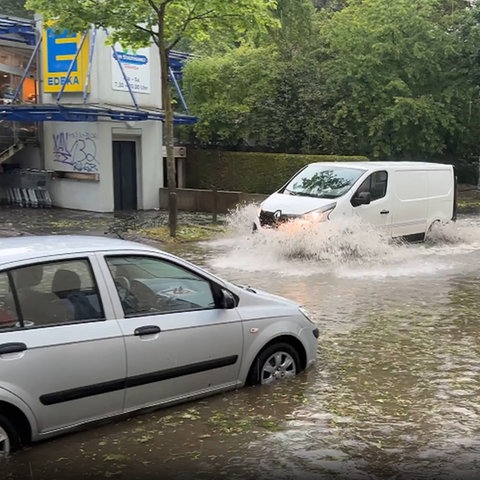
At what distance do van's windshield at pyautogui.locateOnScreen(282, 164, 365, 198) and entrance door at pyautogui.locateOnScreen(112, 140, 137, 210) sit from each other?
948cm

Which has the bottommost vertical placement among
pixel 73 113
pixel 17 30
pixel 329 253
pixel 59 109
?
pixel 329 253

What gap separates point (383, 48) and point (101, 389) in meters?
21.4

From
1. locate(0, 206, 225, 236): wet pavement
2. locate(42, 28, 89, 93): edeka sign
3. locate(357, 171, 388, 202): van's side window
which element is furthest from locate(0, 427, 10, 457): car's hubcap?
locate(42, 28, 89, 93): edeka sign

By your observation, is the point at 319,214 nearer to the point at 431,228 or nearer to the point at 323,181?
the point at 323,181

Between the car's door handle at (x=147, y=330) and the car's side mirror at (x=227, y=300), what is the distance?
26.9 inches

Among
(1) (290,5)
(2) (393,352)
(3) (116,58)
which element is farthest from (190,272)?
(1) (290,5)

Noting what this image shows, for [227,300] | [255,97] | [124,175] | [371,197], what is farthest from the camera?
[255,97]

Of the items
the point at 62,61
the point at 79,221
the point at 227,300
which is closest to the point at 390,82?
the point at 62,61

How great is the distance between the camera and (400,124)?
2405cm

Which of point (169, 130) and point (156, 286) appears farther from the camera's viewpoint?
point (169, 130)

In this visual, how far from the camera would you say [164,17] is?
1638 centimetres

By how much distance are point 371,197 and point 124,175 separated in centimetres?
1117

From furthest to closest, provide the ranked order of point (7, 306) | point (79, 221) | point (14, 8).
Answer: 1. point (14, 8)
2. point (79, 221)
3. point (7, 306)

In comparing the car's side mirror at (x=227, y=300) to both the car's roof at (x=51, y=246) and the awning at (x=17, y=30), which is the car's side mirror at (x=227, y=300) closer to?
the car's roof at (x=51, y=246)
